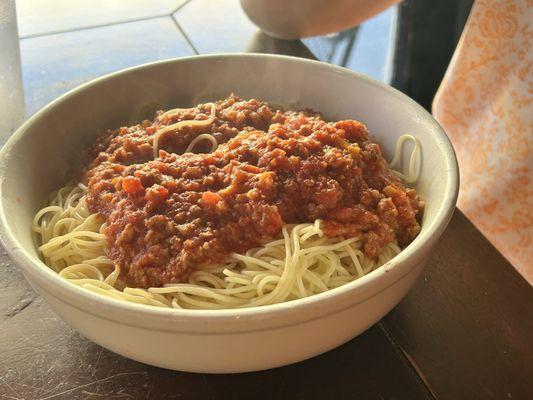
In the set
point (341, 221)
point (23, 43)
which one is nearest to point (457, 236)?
point (341, 221)

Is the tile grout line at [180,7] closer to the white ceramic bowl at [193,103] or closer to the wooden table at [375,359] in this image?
the white ceramic bowl at [193,103]

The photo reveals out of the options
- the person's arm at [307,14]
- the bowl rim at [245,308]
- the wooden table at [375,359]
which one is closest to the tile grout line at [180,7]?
the person's arm at [307,14]

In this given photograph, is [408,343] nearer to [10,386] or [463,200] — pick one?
[10,386]

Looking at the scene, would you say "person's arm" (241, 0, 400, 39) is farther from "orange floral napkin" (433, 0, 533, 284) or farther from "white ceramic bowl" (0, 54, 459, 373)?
"white ceramic bowl" (0, 54, 459, 373)

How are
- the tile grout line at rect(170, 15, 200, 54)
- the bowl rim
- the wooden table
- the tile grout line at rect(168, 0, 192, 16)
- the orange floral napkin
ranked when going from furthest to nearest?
the tile grout line at rect(168, 0, 192, 16)
the tile grout line at rect(170, 15, 200, 54)
the orange floral napkin
the wooden table
the bowl rim

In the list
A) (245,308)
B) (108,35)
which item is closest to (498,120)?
(245,308)

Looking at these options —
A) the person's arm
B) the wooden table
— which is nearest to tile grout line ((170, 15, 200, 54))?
the person's arm
